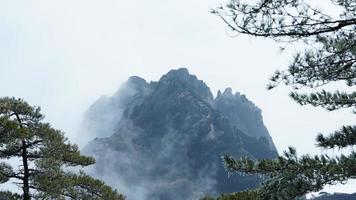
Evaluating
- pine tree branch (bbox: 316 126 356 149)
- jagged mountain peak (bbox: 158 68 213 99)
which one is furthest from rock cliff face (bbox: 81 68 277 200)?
pine tree branch (bbox: 316 126 356 149)

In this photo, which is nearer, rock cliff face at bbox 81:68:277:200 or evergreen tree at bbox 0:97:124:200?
evergreen tree at bbox 0:97:124:200

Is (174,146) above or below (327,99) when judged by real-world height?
above

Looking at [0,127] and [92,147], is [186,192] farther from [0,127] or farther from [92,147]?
[0,127]

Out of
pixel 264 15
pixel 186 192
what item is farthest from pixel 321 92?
pixel 186 192

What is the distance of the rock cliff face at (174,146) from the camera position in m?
140

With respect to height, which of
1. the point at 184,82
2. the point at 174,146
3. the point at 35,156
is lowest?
the point at 35,156

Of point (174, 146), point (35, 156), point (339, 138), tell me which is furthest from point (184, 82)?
point (339, 138)

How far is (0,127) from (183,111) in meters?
144

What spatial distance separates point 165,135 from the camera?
159875 millimetres

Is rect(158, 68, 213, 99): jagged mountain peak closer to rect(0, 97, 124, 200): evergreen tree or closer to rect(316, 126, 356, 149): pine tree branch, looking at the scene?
rect(0, 97, 124, 200): evergreen tree

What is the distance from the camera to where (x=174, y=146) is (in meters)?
158

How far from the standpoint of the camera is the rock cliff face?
14038cm

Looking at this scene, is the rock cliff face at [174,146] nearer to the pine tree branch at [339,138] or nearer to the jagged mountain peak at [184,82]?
the jagged mountain peak at [184,82]

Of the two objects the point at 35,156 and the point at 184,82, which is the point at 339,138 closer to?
the point at 35,156
